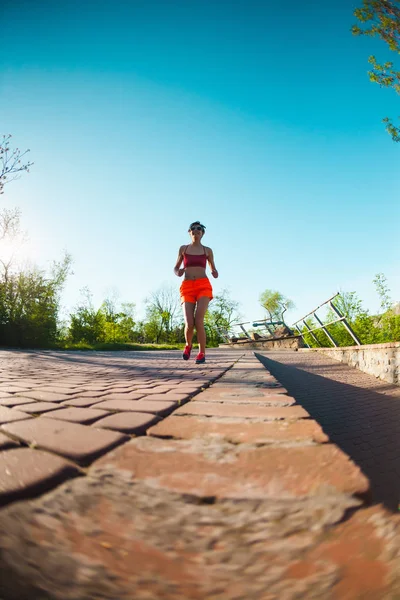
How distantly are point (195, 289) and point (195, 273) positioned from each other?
248 millimetres

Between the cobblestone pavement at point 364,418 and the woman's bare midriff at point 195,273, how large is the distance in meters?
2.02

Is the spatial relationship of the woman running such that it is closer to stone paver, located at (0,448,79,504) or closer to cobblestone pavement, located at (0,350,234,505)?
cobblestone pavement, located at (0,350,234,505)

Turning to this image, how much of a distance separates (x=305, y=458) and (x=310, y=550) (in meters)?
0.31

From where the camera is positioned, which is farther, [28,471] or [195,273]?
[195,273]

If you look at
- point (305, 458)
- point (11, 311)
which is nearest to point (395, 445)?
point (305, 458)

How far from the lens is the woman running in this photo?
431 cm

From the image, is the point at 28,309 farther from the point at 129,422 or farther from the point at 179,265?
the point at 129,422

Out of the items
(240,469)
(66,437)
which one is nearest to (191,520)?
(240,469)

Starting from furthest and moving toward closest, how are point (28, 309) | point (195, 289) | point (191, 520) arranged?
1. point (28, 309)
2. point (195, 289)
3. point (191, 520)

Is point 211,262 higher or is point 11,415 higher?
point 211,262

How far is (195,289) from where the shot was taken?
4355 millimetres

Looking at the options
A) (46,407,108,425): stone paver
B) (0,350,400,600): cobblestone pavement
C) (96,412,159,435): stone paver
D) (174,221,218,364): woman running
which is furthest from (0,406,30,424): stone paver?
(174,221,218,364): woman running

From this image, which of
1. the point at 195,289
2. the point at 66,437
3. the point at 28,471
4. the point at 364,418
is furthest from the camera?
the point at 195,289

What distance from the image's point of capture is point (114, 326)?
129 feet
